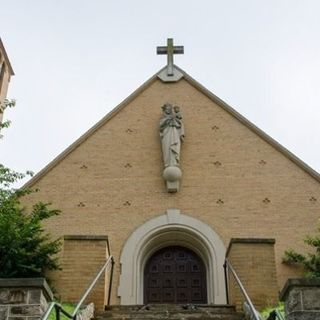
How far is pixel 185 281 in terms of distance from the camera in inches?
572

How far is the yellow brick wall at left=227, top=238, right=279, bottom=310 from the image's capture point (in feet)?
34.4

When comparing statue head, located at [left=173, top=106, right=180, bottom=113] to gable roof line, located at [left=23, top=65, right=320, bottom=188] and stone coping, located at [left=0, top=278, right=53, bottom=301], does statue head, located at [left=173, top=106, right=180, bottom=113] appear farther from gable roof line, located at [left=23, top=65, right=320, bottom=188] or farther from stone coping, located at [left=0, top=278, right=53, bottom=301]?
stone coping, located at [left=0, top=278, right=53, bottom=301]

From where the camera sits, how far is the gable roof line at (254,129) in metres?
15.6

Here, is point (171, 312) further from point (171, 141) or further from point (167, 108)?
point (167, 108)

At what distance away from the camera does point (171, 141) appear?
15820mm

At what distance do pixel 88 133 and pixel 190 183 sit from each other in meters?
3.14

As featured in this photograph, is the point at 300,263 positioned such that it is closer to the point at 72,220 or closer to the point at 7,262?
the point at 72,220

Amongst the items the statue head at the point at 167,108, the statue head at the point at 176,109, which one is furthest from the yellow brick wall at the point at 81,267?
the statue head at the point at 176,109

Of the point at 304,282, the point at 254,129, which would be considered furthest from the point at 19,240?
the point at 254,129

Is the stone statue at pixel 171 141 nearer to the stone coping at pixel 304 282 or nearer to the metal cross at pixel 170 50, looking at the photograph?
the metal cross at pixel 170 50

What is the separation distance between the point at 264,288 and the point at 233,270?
597 mm

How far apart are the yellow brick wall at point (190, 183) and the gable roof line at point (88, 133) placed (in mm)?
98

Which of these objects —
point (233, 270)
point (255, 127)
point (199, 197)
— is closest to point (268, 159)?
point (255, 127)

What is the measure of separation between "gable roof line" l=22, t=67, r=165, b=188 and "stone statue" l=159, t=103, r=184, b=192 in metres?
1.21
